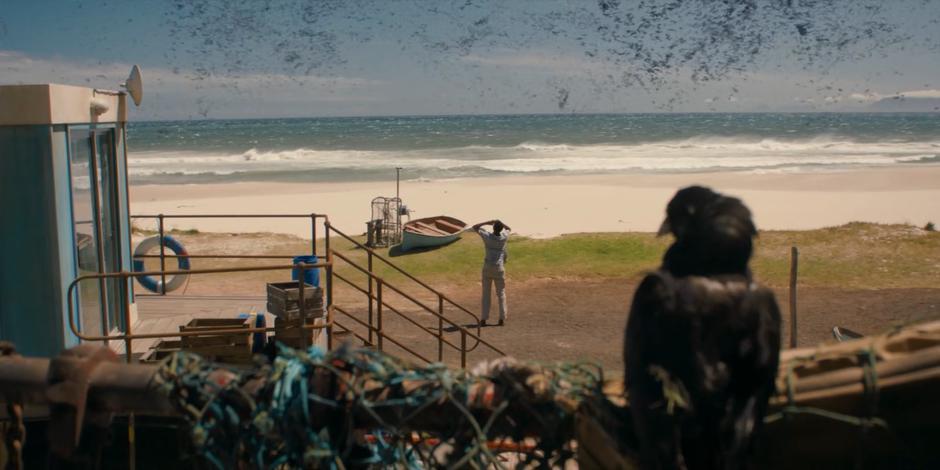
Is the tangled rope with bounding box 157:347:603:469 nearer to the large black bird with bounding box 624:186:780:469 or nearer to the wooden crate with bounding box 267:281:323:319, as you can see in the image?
the large black bird with bounding box 624:186:780:469

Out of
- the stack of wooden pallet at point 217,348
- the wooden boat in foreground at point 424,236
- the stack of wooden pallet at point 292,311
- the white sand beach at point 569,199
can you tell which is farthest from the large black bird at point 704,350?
the white sand beach at point 569,199

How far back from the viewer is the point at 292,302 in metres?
8.33

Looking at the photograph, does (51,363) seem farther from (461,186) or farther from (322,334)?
(461,186)

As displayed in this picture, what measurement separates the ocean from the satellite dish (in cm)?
3987

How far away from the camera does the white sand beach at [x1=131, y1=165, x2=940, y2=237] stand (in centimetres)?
2998

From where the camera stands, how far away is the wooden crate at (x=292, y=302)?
8.32 meters

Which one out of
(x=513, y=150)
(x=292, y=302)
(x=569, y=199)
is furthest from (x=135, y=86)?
(x=513, y=150)

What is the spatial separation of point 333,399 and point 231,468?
37 centimetres

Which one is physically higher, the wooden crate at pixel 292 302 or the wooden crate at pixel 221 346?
the wooden crate at pixel 292 302

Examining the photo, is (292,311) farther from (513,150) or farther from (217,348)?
(513,150)

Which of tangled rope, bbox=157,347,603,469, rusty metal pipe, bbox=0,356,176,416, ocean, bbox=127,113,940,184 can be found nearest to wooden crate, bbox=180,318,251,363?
rusty metal pipe, bbox=0,356,176,416

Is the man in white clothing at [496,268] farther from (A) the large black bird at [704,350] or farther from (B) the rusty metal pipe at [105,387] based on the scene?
(B) the rusty metal pipe at [105,387]

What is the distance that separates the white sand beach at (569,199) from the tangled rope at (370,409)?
23192 mm

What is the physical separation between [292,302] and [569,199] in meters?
29.0
